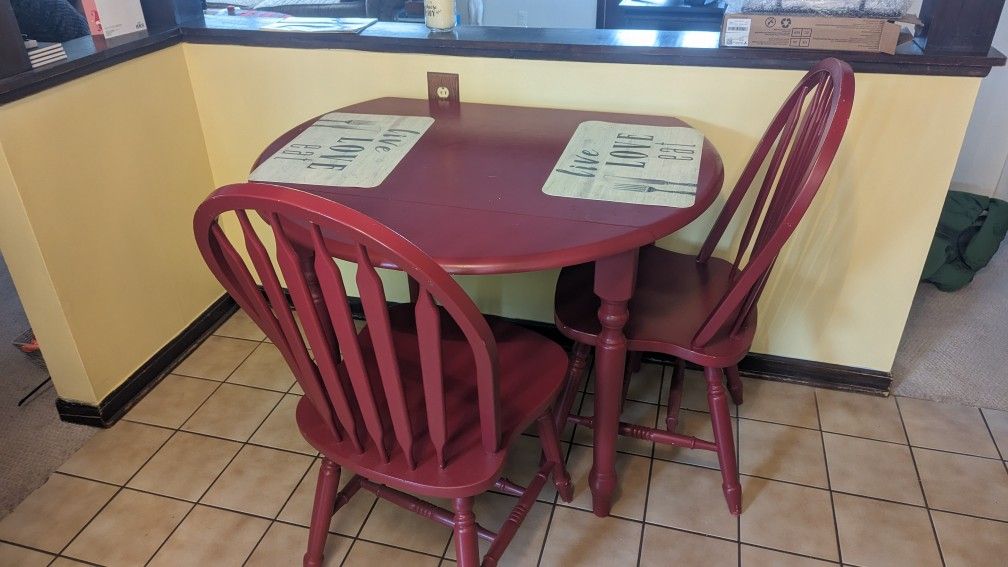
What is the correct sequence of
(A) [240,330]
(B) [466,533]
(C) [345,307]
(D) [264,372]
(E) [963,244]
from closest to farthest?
(C) [345,307] < (B) [466,533] < (D) [264,372] < (A) [240,330] < (E) [963,244]

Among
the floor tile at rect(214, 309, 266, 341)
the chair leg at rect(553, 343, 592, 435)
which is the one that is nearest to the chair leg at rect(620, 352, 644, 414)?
the chair leg at rect(553, 343, 592, 435)

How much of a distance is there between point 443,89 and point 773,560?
1366 millimetres

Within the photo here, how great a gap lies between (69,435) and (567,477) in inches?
51.1

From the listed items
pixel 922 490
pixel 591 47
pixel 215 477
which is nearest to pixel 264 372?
pixel 215 477

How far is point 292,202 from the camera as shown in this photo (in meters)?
0.87

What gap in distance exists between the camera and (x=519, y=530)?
5.16 ft

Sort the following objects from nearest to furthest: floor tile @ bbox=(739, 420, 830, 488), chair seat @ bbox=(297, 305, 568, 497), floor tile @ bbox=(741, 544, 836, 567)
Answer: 1. chair seat @ bbox=(297, 305, 568, 497)
2. floor tile @ bbox=(741, 544, 836, 567)
3. floor tile @ bbox=(739, 420, 830, 488)

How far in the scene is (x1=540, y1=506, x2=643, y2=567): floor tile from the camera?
1.51m

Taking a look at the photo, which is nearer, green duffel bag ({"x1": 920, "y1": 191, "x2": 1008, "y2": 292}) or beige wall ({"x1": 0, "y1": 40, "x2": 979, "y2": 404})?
beige wall ({"x1": 0, "y1": 40, "x2": 979, "y2": 404})

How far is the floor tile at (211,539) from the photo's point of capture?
152 cm

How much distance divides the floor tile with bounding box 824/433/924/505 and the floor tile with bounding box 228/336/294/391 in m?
1.46

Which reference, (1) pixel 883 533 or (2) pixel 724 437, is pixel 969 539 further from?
(2) pixel 724 437

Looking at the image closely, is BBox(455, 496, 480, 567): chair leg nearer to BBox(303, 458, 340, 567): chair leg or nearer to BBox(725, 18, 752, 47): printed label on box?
BBox(303, 458, 340, 567): chair leg

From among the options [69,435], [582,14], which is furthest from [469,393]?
[582,14]
